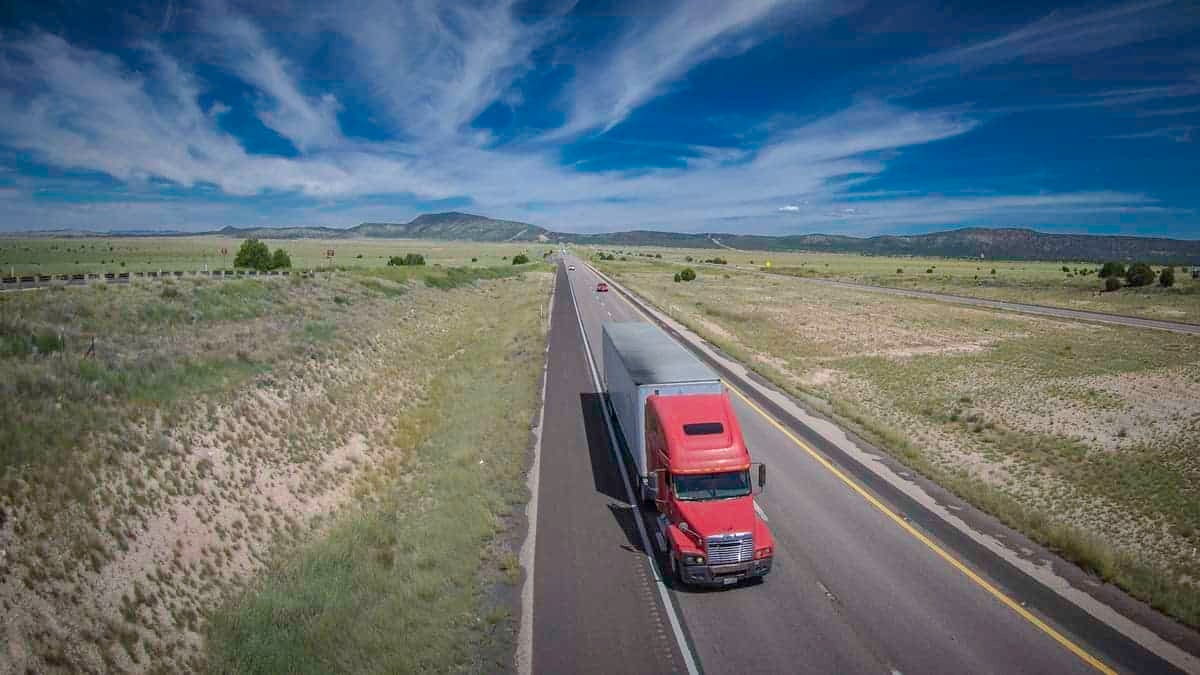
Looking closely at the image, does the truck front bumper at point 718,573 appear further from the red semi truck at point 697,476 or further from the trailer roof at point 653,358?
the trailer roof at point 653,358

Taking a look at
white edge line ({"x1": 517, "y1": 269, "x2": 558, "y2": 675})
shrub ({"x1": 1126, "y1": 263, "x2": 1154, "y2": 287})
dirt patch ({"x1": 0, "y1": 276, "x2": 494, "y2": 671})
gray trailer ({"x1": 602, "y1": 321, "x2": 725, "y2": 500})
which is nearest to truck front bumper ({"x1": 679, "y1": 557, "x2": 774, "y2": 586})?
gray trailer ({"x1": 602, "y1": 321, "x2": 725, "y2": 500})

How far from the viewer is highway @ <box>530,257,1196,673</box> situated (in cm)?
908

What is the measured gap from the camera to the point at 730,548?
35.3 feet

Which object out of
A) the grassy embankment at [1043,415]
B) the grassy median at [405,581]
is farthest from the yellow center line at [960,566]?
the grassy median at [405,581]

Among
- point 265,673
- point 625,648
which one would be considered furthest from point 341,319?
point 625,648

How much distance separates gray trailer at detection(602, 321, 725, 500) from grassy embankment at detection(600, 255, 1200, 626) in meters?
7.98

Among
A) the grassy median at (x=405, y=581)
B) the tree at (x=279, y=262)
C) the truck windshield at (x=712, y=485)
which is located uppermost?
the tree at (x=279, y=262)

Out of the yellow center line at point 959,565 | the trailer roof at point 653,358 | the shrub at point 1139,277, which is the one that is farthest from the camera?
the shrub at point 1139,277

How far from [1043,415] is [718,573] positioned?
792 inches

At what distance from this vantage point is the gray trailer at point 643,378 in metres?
13.8

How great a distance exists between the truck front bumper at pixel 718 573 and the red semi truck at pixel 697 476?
0.02 meters

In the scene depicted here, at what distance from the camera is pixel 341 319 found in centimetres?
3519

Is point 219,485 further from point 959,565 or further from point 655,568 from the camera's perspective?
point 959,565

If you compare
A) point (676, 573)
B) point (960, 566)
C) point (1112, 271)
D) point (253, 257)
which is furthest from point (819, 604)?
point (1112, 271)
